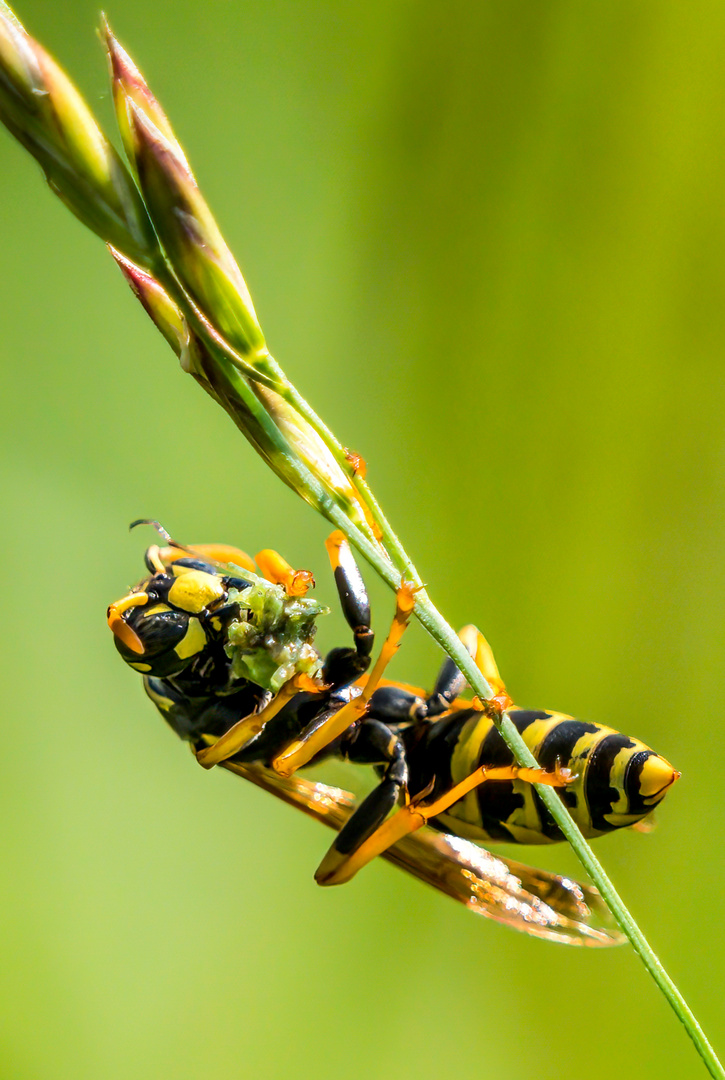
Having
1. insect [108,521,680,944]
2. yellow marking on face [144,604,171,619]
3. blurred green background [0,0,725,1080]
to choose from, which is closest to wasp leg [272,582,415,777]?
insect [108,521,680,944]

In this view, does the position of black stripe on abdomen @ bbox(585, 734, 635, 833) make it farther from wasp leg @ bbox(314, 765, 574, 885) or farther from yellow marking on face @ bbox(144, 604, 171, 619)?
yellow marking on face @ bbox(144, 604, 171, 619)

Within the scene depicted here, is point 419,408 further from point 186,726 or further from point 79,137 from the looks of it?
point 79,137

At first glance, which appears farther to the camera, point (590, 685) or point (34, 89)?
point (590, 685)

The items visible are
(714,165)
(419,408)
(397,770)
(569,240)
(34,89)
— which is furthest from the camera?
(419,408)

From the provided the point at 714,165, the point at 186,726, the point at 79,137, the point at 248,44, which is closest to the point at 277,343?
the point at 248,44

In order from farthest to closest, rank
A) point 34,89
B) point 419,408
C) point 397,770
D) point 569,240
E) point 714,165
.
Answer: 1. point 419,408
2. point 569,240
3. point 714,165
4. point 397,770
5. point 34,89

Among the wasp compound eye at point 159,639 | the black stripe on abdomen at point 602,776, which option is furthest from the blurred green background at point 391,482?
the black stripe on abdomen at point 602,776

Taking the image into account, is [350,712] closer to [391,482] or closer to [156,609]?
[156,609]

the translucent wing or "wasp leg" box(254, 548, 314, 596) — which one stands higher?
"wasp leg" box(254, 548, 314, 596)
